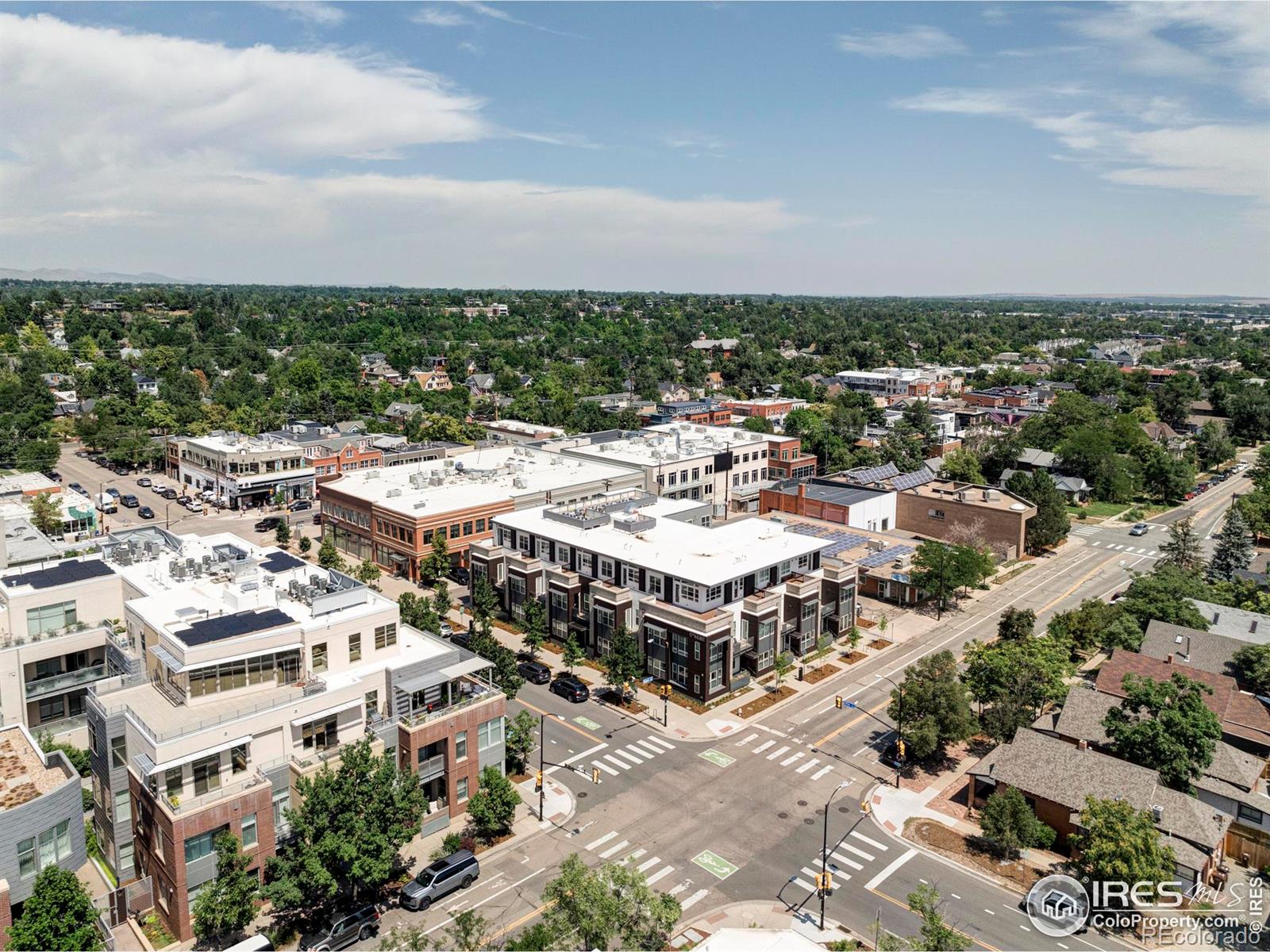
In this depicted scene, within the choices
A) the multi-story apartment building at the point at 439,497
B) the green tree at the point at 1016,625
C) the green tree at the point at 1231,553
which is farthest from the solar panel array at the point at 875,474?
the green tree at the point at 1016,625

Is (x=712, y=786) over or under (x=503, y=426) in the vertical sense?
under

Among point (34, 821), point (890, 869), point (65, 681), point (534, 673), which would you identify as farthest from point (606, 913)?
point (65, 681)

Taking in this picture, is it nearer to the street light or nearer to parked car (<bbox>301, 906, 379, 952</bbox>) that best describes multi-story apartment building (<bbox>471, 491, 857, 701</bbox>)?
the street light

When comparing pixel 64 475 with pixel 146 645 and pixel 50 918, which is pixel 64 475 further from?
pixel 50 918

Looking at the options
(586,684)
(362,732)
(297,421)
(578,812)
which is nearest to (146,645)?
(362,732)

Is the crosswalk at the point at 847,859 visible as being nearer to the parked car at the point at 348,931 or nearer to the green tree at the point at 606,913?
the green tree at the point at 606,913

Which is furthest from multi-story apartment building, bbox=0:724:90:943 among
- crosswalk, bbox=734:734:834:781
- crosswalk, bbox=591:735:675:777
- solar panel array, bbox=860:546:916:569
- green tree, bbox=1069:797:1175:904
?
solar panel array, bbox=860:546:916:569
